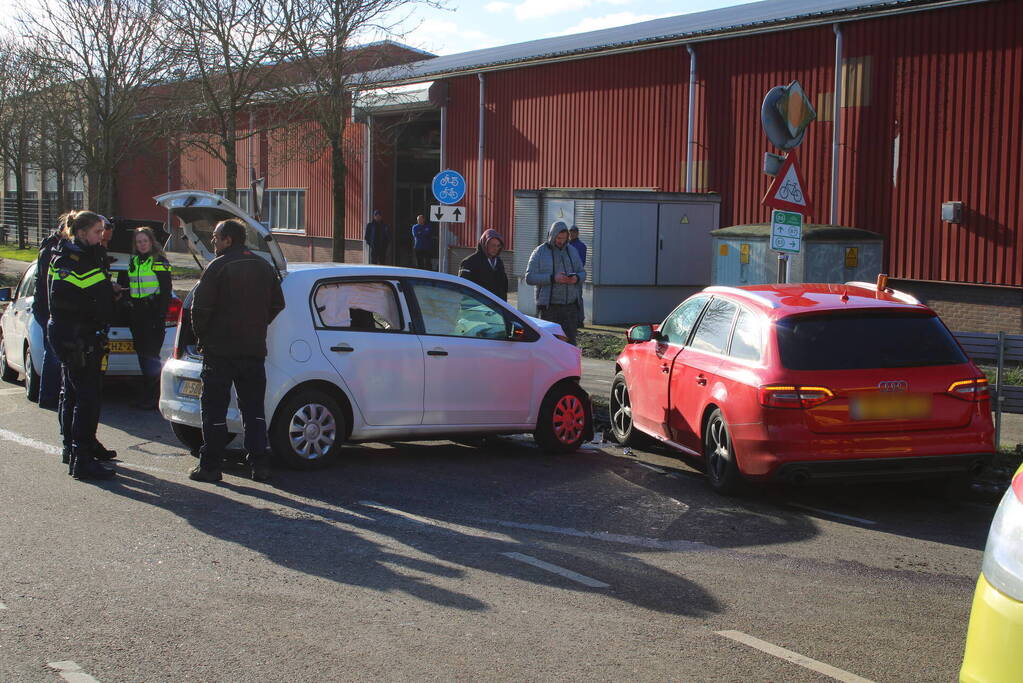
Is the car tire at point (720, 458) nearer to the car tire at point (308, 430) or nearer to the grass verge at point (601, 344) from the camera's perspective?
the car tire at point (308, 430)

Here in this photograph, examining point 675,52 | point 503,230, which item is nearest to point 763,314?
point 675,52

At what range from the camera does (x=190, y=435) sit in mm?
9352

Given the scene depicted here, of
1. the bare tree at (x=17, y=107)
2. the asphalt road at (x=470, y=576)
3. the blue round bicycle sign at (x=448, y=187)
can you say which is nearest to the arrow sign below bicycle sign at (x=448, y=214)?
the blue round bicycle sign at (x=448, y=187)

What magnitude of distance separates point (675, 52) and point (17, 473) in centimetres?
1908

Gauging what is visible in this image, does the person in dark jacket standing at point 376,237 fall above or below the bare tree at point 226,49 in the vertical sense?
below

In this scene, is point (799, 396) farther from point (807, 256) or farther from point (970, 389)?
point (807, 256)

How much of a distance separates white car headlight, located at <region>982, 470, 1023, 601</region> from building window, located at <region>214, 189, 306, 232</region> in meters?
37.1

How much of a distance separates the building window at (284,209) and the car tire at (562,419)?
101 ft

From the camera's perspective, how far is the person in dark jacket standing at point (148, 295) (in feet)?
37.4

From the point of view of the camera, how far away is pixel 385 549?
6492 millimetres

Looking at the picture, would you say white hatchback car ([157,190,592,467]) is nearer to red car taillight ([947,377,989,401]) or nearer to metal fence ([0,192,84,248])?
red car taillight ([947,377,989,401])

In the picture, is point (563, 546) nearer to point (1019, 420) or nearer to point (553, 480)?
point (553, 480)

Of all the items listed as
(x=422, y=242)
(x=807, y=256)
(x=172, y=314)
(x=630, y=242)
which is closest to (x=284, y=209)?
(x=422, y=242)

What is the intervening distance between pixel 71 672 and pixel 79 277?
168 inches
